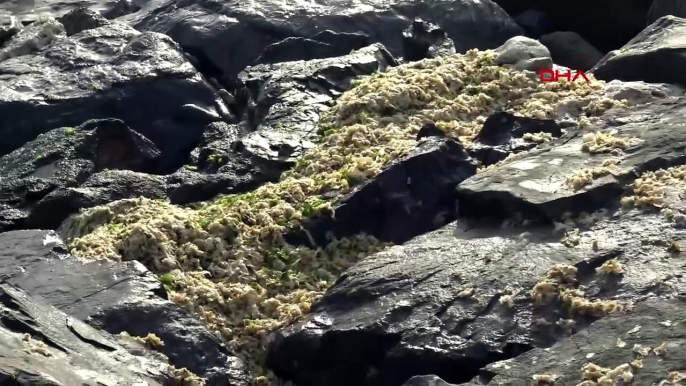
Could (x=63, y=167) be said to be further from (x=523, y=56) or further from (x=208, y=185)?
(x=523, y=56)

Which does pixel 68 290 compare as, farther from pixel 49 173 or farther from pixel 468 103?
pixel 468 103

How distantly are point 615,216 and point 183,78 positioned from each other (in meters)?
6.66

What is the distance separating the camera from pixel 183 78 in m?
13.0

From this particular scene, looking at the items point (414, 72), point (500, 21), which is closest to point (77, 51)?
point (414, 72)

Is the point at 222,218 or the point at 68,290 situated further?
the point at 222,218

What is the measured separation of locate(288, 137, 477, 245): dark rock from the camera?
880cm

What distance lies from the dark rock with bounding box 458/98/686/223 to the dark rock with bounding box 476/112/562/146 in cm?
61

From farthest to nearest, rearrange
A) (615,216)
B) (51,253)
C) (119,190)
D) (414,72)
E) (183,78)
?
(183,78)
(414,72)
(119,190)
(51,253)
(615,216)

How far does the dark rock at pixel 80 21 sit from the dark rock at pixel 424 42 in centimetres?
452

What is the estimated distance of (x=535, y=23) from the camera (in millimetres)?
16078

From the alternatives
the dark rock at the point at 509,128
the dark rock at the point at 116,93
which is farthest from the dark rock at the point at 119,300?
the dark rock at the point at 116,93

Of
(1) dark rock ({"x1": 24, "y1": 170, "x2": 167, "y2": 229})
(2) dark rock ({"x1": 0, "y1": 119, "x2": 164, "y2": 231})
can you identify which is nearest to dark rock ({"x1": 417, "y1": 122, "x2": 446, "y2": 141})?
(1) dark rock ({"x1": 24, "y1": 170, "x2": 167, "y2": 229})

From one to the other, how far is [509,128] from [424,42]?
4429 mm
